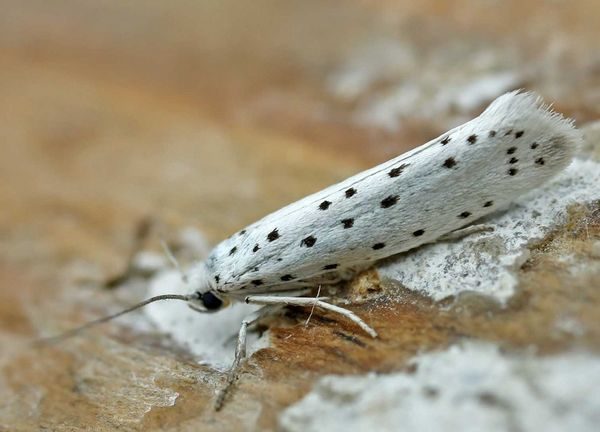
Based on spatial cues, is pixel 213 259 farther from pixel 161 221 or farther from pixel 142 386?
pixel 161 221

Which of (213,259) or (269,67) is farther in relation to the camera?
(269,67)

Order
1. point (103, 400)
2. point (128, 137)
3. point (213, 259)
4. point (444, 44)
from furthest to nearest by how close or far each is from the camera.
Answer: point (128, 137) < point (444, 44) < point (213, 259) < point (103, 400)

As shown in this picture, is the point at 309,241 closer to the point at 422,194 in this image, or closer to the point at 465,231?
the point at 422,194

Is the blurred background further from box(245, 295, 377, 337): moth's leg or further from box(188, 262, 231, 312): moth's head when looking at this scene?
box(245, 295, 377, 337): moth's leg

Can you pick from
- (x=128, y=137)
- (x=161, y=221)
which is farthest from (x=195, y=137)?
(x=161, y=221)

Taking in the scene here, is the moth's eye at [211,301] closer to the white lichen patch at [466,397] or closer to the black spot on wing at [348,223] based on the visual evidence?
the black spot on wing at [348,223]

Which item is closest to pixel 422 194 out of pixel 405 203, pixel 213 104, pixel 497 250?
pixel 405 203

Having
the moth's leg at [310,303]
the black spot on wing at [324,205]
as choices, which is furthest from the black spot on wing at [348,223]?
the moth's leg at [310,303]

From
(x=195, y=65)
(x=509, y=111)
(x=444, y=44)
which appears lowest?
(x=509, y=111)
